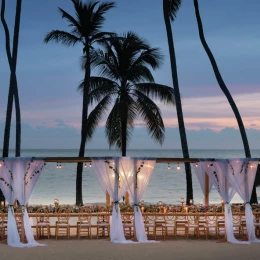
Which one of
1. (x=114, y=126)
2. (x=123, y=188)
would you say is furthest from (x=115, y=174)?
(x=114, y=126)

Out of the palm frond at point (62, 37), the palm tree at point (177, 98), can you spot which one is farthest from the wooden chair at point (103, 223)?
the palm frond at point (62, 37)

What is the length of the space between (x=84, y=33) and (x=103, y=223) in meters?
11.3

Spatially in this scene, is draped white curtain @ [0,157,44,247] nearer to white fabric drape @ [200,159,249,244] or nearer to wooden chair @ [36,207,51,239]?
wooden chair @ [36,207,51,239]

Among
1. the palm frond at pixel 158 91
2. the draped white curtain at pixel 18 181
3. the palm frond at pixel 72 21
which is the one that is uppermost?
the palm frond at pixel 72 21

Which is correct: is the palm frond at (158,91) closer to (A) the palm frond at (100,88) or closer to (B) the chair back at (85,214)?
(A) the palm frond at (100,88)

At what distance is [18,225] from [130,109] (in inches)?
408

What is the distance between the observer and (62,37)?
2316cm

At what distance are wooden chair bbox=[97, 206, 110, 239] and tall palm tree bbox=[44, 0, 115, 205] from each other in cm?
776

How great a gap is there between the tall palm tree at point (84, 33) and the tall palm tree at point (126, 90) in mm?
420

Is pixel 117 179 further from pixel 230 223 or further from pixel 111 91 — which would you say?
pixel 111 91

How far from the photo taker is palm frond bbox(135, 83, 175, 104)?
76.1ft

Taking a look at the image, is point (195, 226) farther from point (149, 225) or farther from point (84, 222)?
point (84, 222)

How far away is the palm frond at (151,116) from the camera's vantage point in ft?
75.9

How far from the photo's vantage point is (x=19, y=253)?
486 inches
